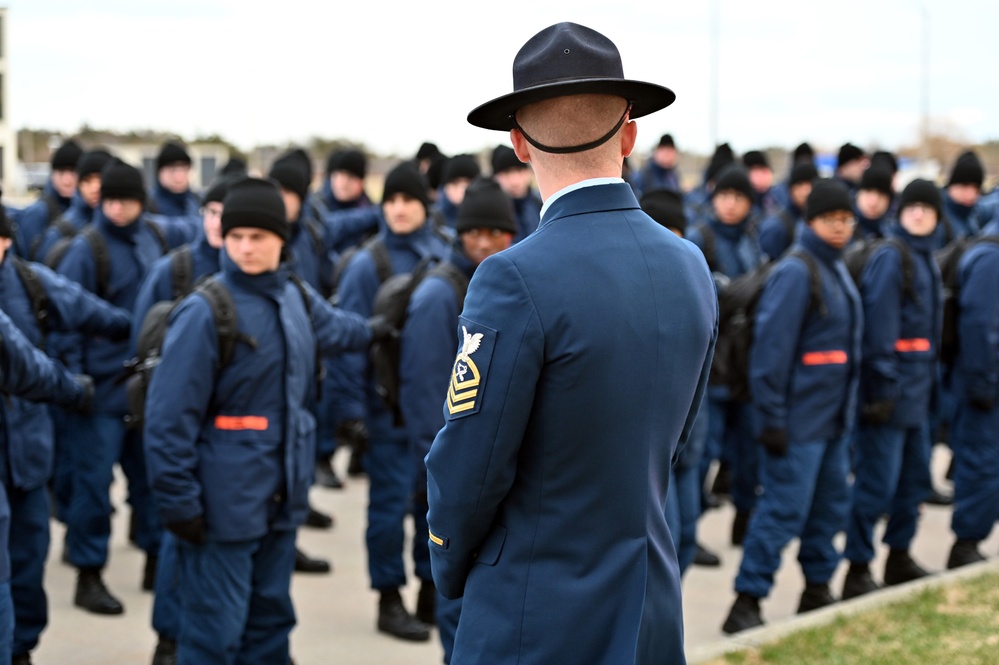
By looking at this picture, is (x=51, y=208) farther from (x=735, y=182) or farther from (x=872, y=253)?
(x=872, y=253)

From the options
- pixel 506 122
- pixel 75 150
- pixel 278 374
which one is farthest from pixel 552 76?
pixel 75 150

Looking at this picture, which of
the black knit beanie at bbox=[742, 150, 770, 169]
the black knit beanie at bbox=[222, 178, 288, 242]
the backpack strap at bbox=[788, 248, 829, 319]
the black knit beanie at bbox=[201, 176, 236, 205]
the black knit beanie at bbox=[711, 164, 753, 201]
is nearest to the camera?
the black knit beanie at bbox=[222, 178, 288, 242]

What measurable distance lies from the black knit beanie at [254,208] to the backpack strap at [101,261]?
2566 mm

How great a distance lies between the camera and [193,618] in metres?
4.72

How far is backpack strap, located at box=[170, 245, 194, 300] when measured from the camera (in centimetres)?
637

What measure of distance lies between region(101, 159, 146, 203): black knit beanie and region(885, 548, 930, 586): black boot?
534cm

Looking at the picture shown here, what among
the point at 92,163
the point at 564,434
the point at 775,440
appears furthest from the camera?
the point at 92,163

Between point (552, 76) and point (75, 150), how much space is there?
353 inches

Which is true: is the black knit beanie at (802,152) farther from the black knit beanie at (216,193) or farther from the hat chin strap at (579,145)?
the hat chin strap at (579,145)

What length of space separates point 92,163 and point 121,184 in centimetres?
177

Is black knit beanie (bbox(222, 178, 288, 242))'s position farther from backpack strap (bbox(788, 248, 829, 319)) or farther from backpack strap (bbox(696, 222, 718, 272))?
backpack strap (bbox(696, 222, 718, 272))

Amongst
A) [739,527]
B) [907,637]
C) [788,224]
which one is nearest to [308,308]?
[907,637]

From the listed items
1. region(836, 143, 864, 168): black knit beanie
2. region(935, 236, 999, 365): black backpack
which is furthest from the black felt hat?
region(836, 143, 864, 168): black knit beanie

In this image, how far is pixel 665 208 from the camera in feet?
21.5
